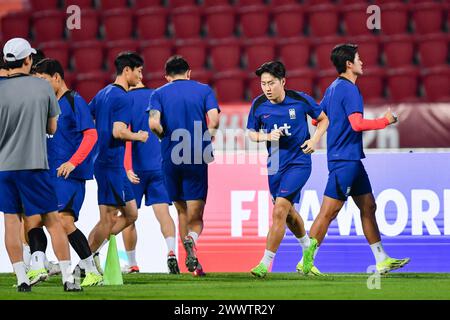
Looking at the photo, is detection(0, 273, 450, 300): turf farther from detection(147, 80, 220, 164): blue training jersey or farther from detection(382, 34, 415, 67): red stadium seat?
detection(382, 34, 415, 67): red stadium seat

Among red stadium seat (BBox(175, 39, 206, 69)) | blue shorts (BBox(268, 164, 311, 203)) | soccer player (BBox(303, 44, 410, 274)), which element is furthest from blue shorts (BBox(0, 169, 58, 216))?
red stadium seat (BBox(175, 39, 206, 69))

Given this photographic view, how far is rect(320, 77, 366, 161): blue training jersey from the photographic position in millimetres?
9492

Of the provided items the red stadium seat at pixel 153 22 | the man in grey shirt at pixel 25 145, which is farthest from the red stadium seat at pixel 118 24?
the man in grey shirt at pixel 25 145

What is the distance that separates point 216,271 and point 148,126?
1550 millimetres

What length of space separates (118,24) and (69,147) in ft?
23.8

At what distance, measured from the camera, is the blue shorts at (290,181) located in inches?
373

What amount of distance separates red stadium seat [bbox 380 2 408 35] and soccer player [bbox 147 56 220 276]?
665 centimetres

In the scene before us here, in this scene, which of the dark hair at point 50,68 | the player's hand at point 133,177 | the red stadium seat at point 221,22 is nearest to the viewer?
the dark hair at point 50,68

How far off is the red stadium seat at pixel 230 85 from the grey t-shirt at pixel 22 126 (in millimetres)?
7353

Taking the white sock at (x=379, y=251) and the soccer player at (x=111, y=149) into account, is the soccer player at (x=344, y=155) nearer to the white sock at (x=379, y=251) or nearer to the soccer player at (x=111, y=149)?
the white sock at (x=379, y=251)
